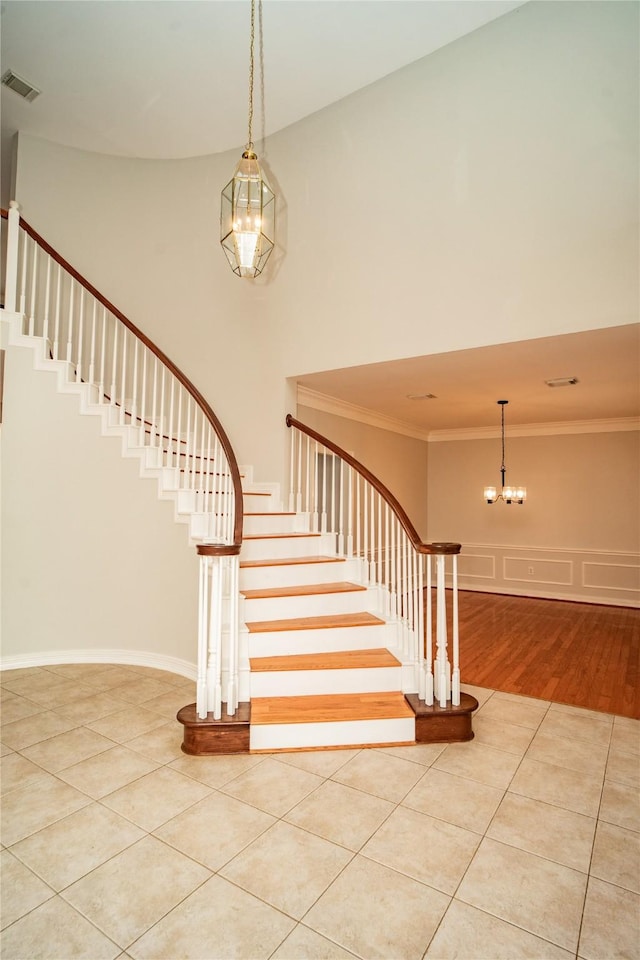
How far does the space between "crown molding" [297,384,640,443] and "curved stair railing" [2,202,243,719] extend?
154cm

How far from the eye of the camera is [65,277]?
5609 mm

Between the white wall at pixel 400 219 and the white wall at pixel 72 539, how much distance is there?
1524mm

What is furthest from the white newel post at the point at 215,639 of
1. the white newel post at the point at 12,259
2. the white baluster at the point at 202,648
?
the white newel post at the point at 12,259

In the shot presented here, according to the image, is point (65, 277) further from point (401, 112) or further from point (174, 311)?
point (401, 112)

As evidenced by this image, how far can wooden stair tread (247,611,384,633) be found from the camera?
137 inches

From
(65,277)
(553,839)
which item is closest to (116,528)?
(65,277)

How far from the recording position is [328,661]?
3.35m

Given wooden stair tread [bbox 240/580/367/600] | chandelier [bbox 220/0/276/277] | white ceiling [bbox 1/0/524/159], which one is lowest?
wooden stair tread [bbox 240/580/367/600]

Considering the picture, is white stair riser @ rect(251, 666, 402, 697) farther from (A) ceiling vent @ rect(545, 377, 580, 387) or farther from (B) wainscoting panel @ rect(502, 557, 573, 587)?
(B) wainscoting panel @ rect(502, 557, 573, 587)

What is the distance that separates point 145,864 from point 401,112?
18.9 feet

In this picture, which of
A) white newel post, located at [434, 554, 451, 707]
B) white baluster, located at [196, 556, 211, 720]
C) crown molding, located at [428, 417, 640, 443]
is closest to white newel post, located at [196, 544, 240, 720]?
white baluster, located at [196, 556, 211, 720]

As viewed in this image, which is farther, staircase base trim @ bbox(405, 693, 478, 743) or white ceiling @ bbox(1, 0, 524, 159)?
white ceiling @ bbox(1, 0, 524, 159)

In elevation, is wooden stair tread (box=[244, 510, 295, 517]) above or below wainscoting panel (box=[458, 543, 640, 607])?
above

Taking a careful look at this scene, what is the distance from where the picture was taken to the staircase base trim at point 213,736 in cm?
286
